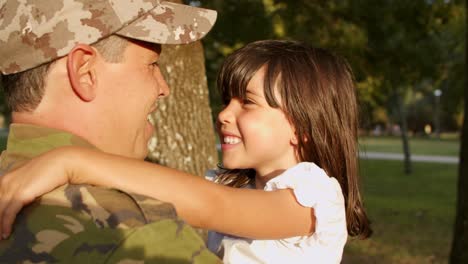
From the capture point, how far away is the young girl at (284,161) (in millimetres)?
2104

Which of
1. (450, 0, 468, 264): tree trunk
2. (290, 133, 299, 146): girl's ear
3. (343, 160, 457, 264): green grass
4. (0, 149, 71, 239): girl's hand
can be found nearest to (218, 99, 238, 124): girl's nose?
(290, 133, 299, 146): girl's ear

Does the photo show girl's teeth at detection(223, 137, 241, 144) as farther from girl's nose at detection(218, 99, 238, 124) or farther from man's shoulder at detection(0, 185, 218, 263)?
man's shoulder at detection(0, 185, 218, 263)

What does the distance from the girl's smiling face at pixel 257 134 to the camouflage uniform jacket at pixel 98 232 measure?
3.38 ft

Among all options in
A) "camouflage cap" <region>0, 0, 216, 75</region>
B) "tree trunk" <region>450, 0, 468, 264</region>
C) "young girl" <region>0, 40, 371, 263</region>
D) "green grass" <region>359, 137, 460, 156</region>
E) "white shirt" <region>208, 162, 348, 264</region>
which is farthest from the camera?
Result: "green grass" <region>359, 137, 460, 156</region>

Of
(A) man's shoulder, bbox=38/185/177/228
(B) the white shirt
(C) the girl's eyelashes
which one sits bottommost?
(B) the white shirt

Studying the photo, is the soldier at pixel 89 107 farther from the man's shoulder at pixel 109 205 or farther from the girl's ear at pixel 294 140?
the girl's ear at pixel 294 140

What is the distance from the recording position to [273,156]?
261 cm

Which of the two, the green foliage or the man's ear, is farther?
the green foliage

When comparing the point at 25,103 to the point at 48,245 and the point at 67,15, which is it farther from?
the point at 48,245

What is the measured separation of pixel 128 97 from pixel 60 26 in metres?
0.26

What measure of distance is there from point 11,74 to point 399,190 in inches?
674

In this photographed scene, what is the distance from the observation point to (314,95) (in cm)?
264

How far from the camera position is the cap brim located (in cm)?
177

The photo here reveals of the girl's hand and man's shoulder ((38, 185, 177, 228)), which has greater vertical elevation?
the girl's hand
